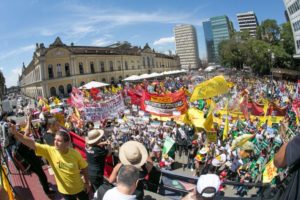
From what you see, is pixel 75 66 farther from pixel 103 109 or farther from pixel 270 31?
pixel 103 109

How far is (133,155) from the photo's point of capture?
11.9 feet

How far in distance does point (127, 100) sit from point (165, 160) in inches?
586

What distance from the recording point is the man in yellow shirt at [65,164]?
4.02 meters

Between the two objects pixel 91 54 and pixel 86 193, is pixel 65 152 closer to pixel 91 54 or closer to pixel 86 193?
pixel 86 193

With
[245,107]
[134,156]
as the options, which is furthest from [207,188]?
[245,107]

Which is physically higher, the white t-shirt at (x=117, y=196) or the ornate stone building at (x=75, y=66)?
the ornate stone building at (x=75, y=66)

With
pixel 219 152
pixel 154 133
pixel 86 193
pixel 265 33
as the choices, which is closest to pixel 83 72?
pixel 265 33

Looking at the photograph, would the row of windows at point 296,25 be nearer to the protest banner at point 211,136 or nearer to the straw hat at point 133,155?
the protest banner at point 211,136

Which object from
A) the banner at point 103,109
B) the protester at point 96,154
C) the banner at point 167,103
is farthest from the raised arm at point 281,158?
the banner at point 167,103

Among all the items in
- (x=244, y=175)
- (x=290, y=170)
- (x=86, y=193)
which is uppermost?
(x=290, y=170)

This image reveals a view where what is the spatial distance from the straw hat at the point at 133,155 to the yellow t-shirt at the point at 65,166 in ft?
2.73

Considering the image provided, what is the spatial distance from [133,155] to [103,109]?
9.34 m

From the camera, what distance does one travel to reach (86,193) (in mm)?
4387

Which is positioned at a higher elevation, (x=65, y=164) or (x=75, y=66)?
(x=75, y=66)
